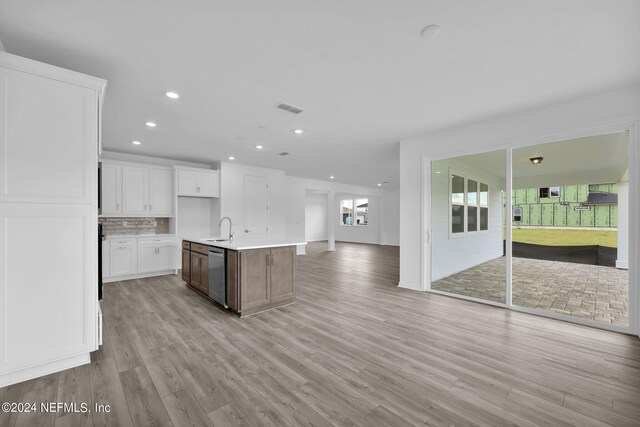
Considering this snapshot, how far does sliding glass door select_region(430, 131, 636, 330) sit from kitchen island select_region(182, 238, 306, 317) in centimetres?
267

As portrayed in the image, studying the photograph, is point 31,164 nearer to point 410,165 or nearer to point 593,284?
point 410,165

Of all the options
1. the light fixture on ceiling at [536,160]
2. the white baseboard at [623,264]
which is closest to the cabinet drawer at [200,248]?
the light fixture on ceiling at [536,160]

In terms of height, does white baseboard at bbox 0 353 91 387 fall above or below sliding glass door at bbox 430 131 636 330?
below

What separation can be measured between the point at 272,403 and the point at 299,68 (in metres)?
2.83

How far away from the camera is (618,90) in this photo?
3.06 meters

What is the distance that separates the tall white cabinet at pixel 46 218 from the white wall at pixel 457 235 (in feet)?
15.6

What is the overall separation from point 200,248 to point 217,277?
84 centimetres

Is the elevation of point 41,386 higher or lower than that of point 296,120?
lower

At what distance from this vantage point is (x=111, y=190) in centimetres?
544

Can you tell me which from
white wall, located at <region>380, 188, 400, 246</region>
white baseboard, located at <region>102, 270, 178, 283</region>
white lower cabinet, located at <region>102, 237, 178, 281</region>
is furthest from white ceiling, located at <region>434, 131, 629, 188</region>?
white wall, located at <region>380, 188, 400, 246</region>

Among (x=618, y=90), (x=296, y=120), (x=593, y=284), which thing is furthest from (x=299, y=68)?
(x=593, y=284)

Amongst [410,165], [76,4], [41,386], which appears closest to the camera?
[76,4]

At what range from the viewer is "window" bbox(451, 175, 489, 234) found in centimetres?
Answer: 546

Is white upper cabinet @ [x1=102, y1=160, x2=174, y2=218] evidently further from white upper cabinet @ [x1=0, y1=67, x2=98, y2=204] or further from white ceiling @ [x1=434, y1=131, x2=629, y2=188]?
white ceiling @ [x1=434, y1=131, x2=629, y2=188]
